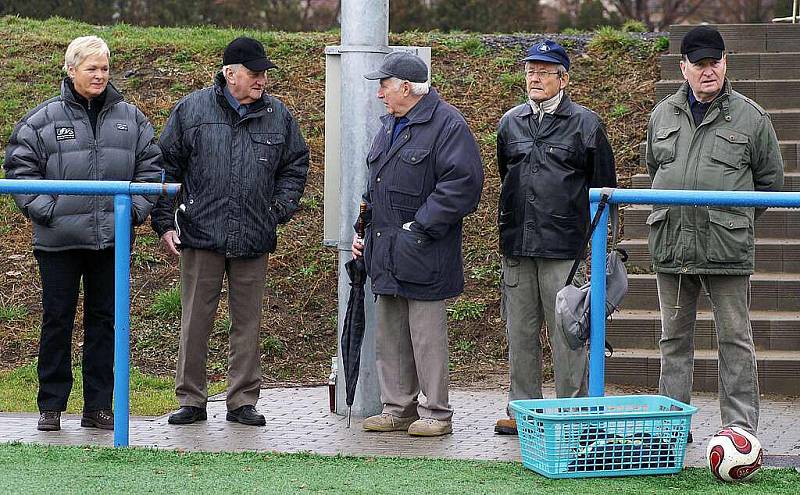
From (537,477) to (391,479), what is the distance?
632mm

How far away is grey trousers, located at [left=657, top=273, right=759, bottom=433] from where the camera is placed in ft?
20.5

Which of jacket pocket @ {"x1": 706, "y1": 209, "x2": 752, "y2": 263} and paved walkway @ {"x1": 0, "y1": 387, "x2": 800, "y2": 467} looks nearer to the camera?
jacket pocket @ {"x1": 706, "y1": 209, "x2": 752, "y2": 263}

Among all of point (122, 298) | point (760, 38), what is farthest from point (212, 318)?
point (760, 38)

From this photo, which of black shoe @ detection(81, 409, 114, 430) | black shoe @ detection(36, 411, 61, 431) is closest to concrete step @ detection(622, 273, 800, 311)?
black shoe @ detection(81, 409, 114, 430)

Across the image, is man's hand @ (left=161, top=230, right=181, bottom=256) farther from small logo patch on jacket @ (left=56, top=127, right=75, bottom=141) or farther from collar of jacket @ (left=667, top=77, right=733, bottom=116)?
collar of jacket @ (left=667, top=77, right=733, bottom=116)

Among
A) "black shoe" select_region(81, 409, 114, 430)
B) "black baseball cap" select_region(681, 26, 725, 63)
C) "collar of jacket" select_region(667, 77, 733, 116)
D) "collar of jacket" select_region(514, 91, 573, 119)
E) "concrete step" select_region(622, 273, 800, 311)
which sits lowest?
"black shoe" select_region(81, 409, 114, 430)

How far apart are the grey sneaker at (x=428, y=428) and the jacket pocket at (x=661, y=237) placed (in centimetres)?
137

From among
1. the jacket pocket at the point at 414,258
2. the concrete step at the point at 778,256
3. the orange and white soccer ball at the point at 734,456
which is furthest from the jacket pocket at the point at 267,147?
the concrete step at the point at 778,256

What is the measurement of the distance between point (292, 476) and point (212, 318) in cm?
168

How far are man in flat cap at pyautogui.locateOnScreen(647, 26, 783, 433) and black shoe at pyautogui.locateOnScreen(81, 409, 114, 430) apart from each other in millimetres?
2901

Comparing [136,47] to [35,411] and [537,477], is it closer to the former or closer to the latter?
[35,411]

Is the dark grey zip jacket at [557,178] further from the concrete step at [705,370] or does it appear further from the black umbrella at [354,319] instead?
→ the concrete step at [705,370]

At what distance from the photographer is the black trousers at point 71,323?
6.85 metres

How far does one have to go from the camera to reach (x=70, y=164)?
675 centimetres
